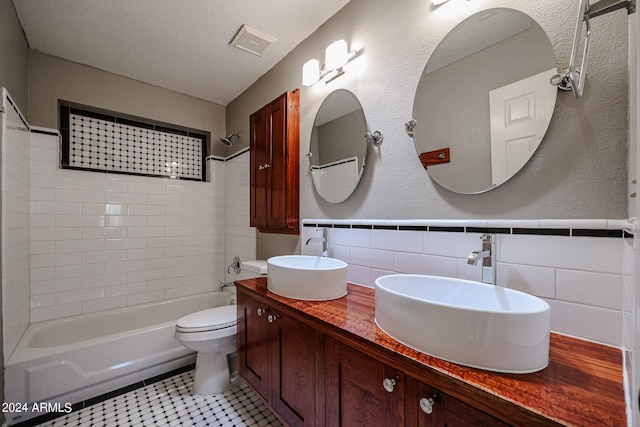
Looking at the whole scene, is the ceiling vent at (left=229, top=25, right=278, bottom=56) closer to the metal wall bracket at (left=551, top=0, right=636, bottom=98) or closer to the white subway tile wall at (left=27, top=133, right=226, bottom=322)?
the white subway tile wall at (left=27, top=133, right=226, bottom=322)

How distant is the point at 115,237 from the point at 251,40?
201cm

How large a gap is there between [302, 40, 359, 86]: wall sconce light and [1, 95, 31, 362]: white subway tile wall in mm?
1735

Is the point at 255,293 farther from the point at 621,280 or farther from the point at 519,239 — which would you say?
the point at 621,280

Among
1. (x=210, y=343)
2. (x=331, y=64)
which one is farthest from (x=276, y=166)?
(x=210, y=343)

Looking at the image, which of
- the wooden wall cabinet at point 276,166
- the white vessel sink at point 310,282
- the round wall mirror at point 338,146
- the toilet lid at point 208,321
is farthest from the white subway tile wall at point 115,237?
the white vessel sink at point 310,282

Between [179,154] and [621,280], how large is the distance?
3198 millimetres

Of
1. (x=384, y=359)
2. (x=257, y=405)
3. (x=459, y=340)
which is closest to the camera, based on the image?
(x=459, y=340)

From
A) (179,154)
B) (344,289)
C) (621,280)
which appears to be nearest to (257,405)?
(344,289)

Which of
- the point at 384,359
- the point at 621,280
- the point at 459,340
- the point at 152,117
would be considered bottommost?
the point at 384,359

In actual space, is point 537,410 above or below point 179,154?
below

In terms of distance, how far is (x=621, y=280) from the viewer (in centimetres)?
76

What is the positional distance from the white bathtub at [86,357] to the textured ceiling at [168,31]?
2.10 metres

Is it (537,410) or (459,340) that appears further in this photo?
(459,340)

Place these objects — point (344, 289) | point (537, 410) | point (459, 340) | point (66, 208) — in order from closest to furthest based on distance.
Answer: point (537, 410) → point (459, 340) → point (344, 289) → point (66, 208)
